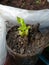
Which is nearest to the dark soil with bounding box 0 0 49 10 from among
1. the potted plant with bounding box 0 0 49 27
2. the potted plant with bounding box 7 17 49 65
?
the potted plant with bounding box 0 0 49 27

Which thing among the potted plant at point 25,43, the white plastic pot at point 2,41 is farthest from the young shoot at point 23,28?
the white plastic pot at point 2,41

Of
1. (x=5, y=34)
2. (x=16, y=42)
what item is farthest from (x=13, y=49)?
(x=5, y=34)

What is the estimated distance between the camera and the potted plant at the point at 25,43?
0.87 metres

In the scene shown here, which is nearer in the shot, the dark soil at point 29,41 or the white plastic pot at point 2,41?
the dark soil at point 29,41

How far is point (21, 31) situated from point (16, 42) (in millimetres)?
54

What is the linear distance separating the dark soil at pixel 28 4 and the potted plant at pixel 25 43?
15 centimetres

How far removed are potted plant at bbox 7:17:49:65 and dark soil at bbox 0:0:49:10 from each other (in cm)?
15

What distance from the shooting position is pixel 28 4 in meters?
1.04

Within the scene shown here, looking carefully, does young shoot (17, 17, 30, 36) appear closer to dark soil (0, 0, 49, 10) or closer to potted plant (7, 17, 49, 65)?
potted plant (7, 17, 49, 65)

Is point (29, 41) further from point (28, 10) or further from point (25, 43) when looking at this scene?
point (28, 10)

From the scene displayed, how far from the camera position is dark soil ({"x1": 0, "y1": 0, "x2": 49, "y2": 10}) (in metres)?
1.02

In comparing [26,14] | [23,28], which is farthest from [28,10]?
[23,28]

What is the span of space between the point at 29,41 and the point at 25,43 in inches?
0.9

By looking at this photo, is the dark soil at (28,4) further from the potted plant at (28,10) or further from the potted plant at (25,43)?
the potted plant at (25,43)
